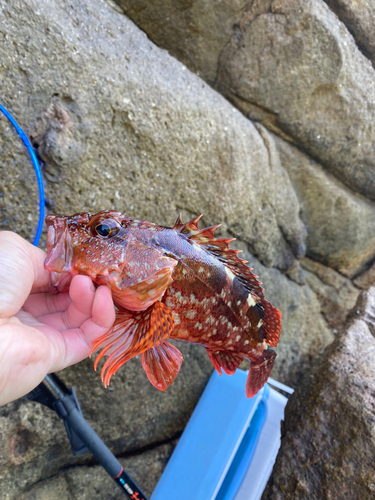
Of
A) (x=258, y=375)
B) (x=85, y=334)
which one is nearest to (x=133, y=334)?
(x=85, y=334)

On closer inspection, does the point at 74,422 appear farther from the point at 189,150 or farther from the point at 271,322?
the point at 189,150

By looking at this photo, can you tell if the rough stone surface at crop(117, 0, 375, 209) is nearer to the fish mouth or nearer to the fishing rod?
the fishing rod

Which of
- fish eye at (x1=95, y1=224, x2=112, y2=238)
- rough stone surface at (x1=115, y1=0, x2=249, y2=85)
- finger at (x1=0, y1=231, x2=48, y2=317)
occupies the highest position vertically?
rough stone surface at (x1=115, y1=0, x2=249, y2=85)

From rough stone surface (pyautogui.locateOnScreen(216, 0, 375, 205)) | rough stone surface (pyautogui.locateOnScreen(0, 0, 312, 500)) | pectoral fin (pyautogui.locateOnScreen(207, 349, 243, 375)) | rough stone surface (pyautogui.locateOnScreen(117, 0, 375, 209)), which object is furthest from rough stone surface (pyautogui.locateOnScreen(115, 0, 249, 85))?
pectoral fin (pyautogui.locateOnScreen(207, 349, 243, 375))

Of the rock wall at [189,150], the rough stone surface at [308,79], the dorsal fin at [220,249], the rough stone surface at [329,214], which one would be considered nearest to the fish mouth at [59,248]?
the dorsal fin at [220,249]

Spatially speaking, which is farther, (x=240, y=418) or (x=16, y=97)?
(x=240, y=418)

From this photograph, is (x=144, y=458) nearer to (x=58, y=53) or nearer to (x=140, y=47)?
(x=58, y=53)

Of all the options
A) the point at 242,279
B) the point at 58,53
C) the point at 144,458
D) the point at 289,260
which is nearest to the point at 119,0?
the point at 58,53
